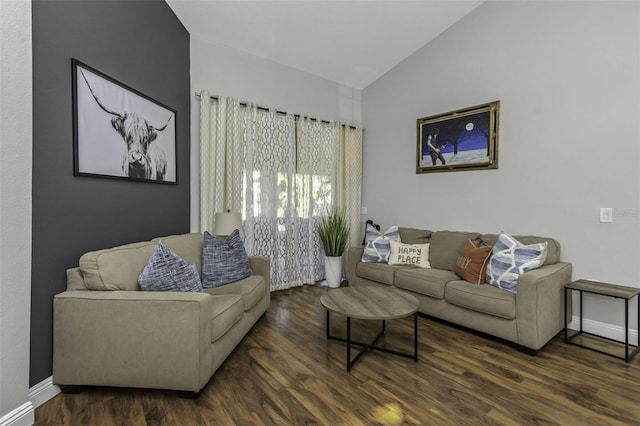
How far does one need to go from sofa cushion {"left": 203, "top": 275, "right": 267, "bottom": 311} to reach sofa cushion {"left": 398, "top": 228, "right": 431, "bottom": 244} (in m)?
1.90

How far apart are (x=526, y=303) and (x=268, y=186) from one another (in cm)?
290

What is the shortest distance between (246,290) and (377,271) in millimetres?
1579

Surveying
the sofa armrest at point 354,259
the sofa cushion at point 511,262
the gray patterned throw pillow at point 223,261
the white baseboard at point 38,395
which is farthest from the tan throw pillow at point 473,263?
the gray patterned throw pillow at point 223,261

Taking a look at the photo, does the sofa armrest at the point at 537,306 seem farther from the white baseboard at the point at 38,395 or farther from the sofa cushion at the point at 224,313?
the sofa cushion at the point at 224,313

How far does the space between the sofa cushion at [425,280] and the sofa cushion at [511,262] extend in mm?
408

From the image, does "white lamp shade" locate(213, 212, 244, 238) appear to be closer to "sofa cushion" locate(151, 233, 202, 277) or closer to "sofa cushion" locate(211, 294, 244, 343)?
"sofa cushion" locate(151, 233, 202, 277)

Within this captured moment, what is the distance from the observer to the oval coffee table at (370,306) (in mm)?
2115

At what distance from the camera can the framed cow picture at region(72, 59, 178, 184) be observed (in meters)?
2.07

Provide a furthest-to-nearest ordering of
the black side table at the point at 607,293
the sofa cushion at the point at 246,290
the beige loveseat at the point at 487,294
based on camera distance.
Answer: the sofa cushion at the point at 246,290
the beige loveseat at the point at 487,294
the black side table at the point at 607,293

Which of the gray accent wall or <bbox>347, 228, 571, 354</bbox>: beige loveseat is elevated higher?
the gray accent wall

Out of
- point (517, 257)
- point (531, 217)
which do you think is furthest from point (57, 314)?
point (531, 217)

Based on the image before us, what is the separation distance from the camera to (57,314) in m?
1.83

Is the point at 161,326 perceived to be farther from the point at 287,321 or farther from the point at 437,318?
the point at 437,318

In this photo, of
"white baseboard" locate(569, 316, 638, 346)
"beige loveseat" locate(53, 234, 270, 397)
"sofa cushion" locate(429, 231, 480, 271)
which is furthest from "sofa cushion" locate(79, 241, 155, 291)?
"white baseboard" locate(569, 316, 638, 346)
